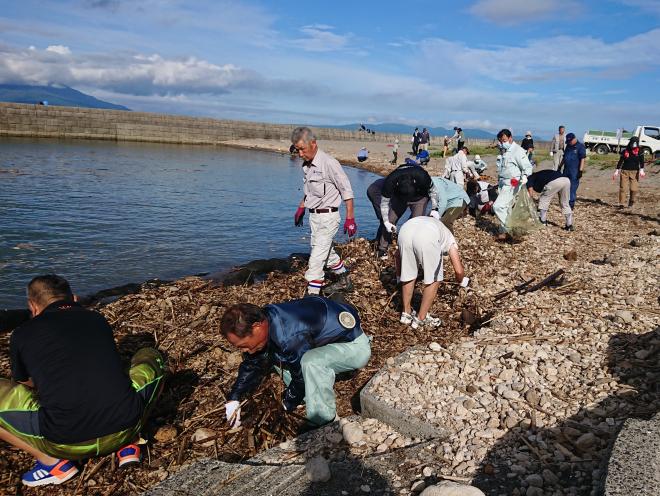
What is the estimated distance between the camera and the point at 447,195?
9148mm

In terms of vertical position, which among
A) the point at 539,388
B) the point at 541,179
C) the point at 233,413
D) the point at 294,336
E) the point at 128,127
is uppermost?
the point at 128,127

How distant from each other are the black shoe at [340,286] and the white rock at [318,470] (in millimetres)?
3785

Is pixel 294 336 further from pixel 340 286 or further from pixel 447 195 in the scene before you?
pixel 447 195

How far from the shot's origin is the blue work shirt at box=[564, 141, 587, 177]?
11.8 meters

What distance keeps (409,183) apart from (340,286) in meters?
2.19

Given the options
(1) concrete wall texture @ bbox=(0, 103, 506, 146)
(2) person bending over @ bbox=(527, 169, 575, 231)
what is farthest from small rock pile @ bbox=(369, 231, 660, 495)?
(1) concrete wall texture @ bbox=(0, 103, 506, 146)

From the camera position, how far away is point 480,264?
8.55 meters

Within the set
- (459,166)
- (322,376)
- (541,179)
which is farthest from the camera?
(459,166)

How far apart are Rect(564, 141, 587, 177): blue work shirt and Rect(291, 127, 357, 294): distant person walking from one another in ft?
26.3

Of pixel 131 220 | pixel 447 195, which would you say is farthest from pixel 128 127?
pixel 447 195

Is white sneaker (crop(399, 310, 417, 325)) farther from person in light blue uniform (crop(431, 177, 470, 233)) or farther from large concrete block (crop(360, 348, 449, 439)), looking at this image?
person in light blue uniform (crop(431, 177, 470, 233))

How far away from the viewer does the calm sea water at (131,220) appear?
9.28 meters

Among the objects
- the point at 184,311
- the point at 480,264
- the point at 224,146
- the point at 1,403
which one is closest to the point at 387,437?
the point at 1,403

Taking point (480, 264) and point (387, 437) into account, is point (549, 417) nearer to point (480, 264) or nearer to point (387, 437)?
point (387, 437)
